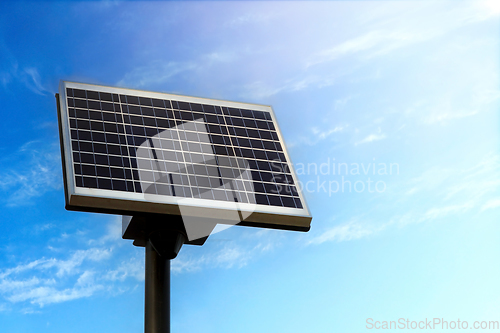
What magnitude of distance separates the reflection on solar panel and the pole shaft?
2067 mm

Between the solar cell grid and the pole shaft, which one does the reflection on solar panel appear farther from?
the pole shaft

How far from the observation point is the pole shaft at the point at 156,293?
16.2 metres

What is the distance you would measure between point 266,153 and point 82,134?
5.61 meters

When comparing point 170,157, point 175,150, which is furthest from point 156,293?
point 175,150

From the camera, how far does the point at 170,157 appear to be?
17.3 metres

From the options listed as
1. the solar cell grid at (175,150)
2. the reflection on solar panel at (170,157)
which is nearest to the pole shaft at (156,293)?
the reflection on solar panel at (170,157)

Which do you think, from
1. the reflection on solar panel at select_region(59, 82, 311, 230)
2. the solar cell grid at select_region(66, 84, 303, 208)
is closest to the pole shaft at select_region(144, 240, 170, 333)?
the reflection on solar panel at select_region(59, 82, 311, 230)

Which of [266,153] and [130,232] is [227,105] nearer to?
[266,153]

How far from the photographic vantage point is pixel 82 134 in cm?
1677

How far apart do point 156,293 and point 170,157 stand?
12.5 feet

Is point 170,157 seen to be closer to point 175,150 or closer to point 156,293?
point 175,150

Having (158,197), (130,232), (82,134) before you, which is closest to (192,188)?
(158,197)

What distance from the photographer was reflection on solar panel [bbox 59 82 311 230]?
15758 mm

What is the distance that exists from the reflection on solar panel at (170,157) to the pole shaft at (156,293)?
2.07 meters
